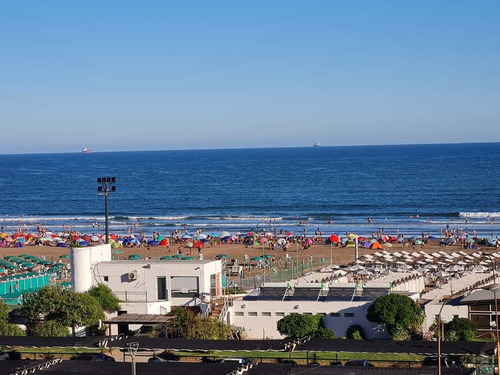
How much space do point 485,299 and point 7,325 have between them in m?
15.7

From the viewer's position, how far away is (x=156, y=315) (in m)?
31.6

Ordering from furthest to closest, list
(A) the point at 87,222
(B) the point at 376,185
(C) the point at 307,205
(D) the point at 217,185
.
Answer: (D) the point at 217,185 < (B) the point at 376,185 < (C) the point at 307,205 < (A) the point at 87,222

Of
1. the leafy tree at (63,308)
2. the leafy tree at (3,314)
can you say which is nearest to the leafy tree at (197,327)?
the leafy tree at (63,308)

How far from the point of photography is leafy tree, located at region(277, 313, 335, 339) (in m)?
30.6

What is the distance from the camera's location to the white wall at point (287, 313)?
31.8 metres

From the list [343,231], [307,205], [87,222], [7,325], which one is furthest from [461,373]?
[307,205]

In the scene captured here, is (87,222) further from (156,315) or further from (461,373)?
(461,373)

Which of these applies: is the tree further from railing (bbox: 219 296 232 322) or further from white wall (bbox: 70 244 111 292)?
white wall (bbox: 70 244 111 292)

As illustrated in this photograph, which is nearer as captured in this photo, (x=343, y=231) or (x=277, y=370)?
(x=277, y=370)

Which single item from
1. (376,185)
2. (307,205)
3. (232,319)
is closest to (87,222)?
(307,205)

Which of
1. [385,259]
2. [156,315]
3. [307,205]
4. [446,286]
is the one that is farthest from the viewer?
[307,205]

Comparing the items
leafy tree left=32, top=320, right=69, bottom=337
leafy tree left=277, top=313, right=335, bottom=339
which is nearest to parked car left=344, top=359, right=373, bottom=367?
leafy tree left=277, top=313, right=335, bottom=339

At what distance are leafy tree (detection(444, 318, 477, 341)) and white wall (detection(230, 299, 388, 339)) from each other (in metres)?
2.52

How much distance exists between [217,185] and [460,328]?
117388 mm
